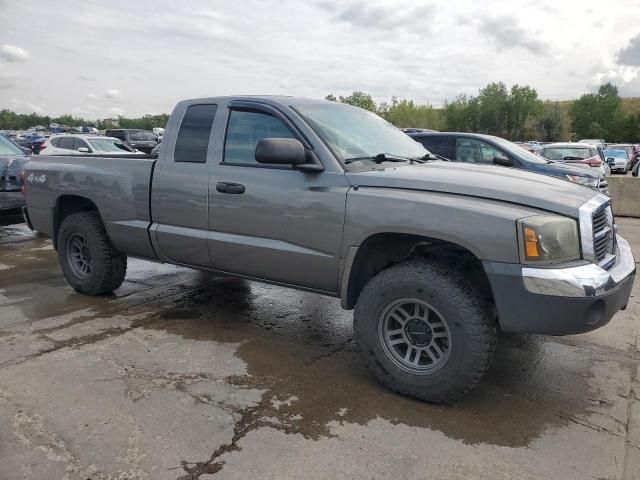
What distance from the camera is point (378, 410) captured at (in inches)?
127

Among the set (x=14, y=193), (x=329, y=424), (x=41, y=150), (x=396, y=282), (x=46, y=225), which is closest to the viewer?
(x=329, y=424)

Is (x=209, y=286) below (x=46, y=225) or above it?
below

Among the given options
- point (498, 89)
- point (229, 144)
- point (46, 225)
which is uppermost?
point (498, 89)

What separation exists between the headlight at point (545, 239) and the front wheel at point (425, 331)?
1.39 feet

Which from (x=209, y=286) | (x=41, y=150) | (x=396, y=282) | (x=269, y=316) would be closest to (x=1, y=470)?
(x=396, y=282)

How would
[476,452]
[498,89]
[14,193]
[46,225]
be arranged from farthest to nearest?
1. [498,89]
2. [14,193]
3. [46,225]
4. [476,452]

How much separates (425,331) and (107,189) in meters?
3.22

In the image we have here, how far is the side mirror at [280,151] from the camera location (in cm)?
352

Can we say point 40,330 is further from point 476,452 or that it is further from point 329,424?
point 476,452

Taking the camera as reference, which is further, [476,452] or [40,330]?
[40,330]

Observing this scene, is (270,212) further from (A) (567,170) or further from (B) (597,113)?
(B) (597,113)

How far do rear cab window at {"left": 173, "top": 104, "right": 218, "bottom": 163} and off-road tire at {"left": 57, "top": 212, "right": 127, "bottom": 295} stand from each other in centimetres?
129

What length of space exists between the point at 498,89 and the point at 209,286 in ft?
273

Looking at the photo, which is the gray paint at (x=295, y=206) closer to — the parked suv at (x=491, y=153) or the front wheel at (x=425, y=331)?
the front wheel at (x=425, y=331)
